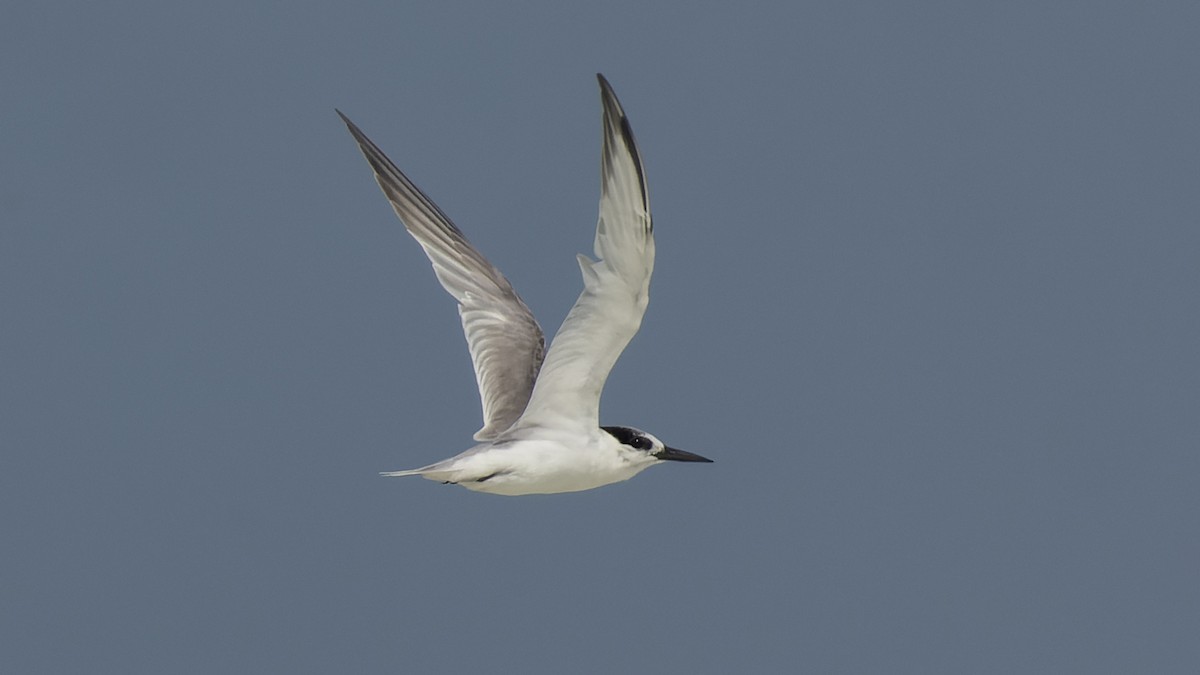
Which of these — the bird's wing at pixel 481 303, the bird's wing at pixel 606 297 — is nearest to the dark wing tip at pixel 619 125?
the bird's wing at pixel 606 297

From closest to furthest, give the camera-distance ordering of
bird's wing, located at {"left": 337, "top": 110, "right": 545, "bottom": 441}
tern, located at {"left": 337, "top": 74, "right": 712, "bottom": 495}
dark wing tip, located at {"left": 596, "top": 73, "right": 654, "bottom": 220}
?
dark wing tip, located at {"left": 596, "top": 73, "right": 654, "bottom": 220} < tern, located at {"left": 337, "top": 74, "right": 712, "bottom": 495} < bird's wing, located at {"left": 337, "top": 110, "right": 545, "bottom": 441}

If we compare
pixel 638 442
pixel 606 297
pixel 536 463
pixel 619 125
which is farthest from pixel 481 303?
pixel 619 125

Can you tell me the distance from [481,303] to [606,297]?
329cm

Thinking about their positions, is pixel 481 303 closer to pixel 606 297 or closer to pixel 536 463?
pixel 536 463

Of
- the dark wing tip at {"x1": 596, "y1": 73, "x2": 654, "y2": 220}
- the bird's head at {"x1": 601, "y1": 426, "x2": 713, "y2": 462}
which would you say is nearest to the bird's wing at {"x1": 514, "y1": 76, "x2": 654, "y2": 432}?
the dark wing tip at {"x1": 596, "y1": 73, "x2": 654, "y2": 220}

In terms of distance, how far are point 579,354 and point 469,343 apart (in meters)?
2.60

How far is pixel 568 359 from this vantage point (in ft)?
30.9

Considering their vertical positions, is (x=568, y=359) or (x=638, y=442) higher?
(x=568, y=359)

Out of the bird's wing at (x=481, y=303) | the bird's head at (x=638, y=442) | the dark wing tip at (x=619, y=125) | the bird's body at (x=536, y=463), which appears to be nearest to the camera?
the dark wing tip at (x=619, y=125)

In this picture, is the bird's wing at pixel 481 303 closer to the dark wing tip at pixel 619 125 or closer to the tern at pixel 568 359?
the tern at pixel 568 359

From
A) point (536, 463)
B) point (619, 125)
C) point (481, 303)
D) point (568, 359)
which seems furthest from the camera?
point (481, 303)

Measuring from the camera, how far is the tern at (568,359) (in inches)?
333

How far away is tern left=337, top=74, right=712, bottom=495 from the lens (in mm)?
8453

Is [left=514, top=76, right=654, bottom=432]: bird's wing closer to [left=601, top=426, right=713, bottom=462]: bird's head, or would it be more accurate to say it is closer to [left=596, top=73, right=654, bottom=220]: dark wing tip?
[left=596, top=73, right=654, bottom=220]: dark wing tip
